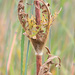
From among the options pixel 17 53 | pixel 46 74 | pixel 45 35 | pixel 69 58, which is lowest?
pixel 69 58

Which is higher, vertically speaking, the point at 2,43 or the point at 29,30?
the point at 29,30

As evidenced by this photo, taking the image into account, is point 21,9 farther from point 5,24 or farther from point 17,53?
point 5,24

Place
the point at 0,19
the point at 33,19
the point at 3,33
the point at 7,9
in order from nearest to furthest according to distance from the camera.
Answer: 1. the point at 33,19
2. the point at 7,9
3. the point at 3,33
4. the point at 0,19

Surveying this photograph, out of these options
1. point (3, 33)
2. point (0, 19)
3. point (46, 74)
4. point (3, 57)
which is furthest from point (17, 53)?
point (46, 74)

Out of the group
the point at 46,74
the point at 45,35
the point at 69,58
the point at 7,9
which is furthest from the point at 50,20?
the point at 69,58

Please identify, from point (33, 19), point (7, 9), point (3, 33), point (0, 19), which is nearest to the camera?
point (33, 19)

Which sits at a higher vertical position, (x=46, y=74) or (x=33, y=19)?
(x=33, y=19)

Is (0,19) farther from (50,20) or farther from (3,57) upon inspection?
(50,20)

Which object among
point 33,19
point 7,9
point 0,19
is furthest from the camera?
point 0,19

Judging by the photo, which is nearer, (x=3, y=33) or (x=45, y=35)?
(x=45, y=35)
